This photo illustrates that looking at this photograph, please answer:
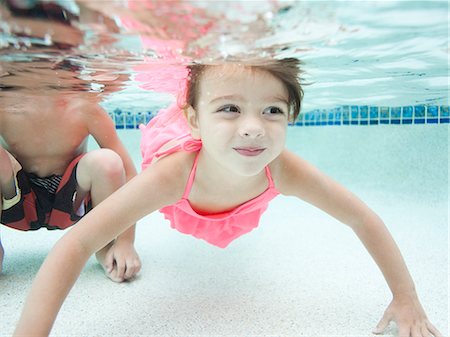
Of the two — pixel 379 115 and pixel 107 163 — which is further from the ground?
pixel 107 163

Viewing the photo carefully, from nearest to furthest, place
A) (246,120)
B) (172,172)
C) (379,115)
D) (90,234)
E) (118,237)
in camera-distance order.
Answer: (90,234) < (246,120) < (172,172) < (118,237) < (379,115)

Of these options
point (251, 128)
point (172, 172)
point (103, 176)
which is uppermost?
point (251, 128)

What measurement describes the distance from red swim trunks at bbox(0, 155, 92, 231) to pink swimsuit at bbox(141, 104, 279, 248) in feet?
2.16

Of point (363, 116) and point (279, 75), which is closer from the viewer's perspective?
point (279, 75)

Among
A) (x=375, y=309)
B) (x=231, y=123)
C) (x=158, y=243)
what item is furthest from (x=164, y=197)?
(x=158, y=243)

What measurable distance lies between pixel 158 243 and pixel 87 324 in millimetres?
1940

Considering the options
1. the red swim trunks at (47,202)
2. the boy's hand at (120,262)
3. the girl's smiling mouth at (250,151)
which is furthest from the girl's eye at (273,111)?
the red swim trunks at (47,202)

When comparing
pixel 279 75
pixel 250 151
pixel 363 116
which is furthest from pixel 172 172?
pixel 363 116

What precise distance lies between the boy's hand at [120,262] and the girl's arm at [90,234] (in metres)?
0.94

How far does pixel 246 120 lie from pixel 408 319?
158 cm

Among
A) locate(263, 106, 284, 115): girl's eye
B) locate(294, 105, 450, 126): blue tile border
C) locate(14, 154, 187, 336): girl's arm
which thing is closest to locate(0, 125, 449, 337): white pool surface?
locate(14, 154, 187, 336): girl's arm

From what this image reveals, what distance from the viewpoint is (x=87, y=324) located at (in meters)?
2.75

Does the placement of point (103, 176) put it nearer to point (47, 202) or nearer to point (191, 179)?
point (47, 202)

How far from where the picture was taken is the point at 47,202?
3809 millimetres
